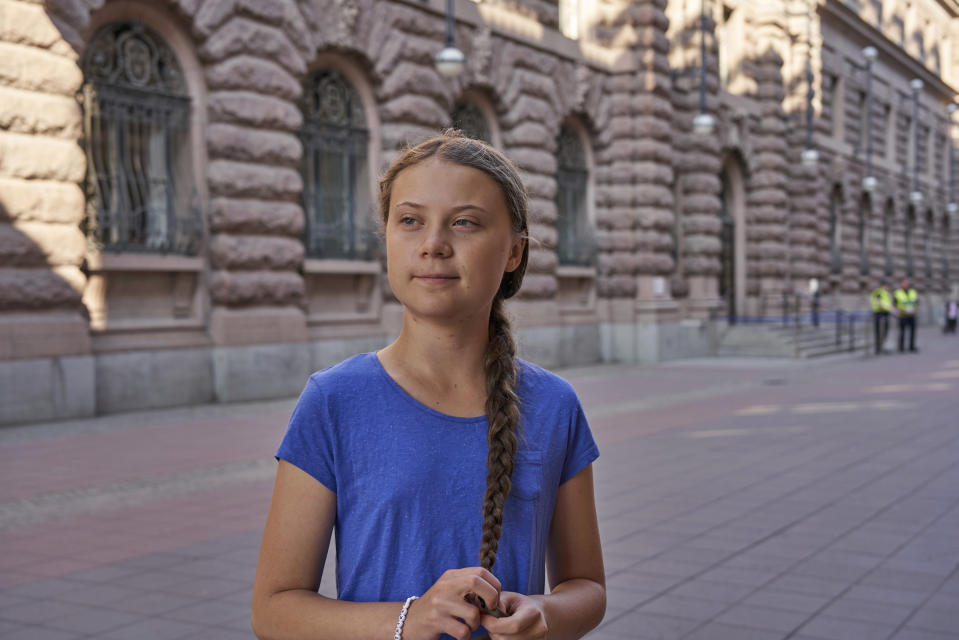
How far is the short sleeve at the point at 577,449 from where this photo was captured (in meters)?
1.89

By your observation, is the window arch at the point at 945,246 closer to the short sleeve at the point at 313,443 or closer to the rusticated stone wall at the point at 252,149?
the rusticated stone wall at the point at 252,149

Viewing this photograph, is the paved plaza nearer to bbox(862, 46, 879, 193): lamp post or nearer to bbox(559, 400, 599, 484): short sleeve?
bbox(559, 400, 599, 484): short sleeve

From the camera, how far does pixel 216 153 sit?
13.5 m

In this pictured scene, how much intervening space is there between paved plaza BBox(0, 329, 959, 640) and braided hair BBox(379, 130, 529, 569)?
317cm

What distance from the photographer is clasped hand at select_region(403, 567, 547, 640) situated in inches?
59.1

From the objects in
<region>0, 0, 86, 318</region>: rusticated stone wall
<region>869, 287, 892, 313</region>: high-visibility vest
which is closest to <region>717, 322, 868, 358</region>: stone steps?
<region>869, 287, 892, 313</region>: high-visibility vest

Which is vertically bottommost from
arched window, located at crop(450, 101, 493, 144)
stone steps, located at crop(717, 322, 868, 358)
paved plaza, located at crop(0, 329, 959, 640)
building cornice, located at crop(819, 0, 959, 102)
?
paved plaza, located at crop(0, 329, 959, 640)

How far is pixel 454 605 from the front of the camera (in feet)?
4.95

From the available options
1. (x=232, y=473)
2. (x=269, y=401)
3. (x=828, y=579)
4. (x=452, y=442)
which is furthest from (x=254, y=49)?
(x=452, y=442)

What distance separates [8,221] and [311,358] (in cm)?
477

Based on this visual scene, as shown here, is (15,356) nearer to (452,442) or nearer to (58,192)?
(58,192)

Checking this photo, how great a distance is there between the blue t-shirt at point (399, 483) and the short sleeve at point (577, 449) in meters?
0.13

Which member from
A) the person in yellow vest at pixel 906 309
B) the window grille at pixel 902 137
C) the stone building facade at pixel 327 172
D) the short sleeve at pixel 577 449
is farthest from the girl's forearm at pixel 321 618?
the window grille at pixel 902 137

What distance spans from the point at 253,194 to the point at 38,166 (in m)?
3.07
